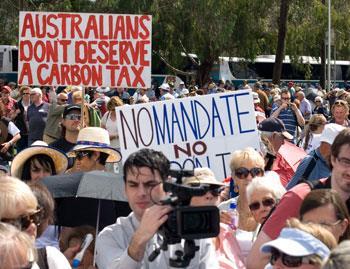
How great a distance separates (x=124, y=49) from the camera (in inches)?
478

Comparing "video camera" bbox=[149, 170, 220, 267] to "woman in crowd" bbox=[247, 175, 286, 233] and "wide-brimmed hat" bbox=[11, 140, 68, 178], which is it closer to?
"woman in crowd" bbox=[247, 175, 286, 233]

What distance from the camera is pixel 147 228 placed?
14.2 ft

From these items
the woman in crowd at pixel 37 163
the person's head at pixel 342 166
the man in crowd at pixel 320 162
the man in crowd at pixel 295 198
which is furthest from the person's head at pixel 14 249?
the woman in crowd at pixel 37 163

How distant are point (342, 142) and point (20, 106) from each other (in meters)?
13.5

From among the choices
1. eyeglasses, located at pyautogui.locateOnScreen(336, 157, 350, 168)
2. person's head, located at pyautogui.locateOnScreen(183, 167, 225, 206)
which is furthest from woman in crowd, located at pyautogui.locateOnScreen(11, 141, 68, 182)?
eyeglasses, located at pyautogui.locateOnScreen(336, 157, 350, 168)

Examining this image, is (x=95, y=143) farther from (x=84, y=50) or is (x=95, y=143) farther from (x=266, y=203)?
(x=84, y=50)

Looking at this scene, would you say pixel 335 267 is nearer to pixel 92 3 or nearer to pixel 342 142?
pixel 342 142

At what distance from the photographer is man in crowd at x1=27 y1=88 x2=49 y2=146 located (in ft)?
47.7

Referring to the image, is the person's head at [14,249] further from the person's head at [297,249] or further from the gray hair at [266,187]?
the gray hair at [266,187]

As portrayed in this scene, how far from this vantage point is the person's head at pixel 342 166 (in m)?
5.37

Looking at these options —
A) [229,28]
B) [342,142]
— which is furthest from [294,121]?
[229,28]

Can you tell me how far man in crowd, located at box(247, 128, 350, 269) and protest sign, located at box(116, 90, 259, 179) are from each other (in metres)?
3.19

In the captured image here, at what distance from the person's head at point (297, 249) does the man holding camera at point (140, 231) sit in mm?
486

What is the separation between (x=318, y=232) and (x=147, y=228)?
70 centimetres
